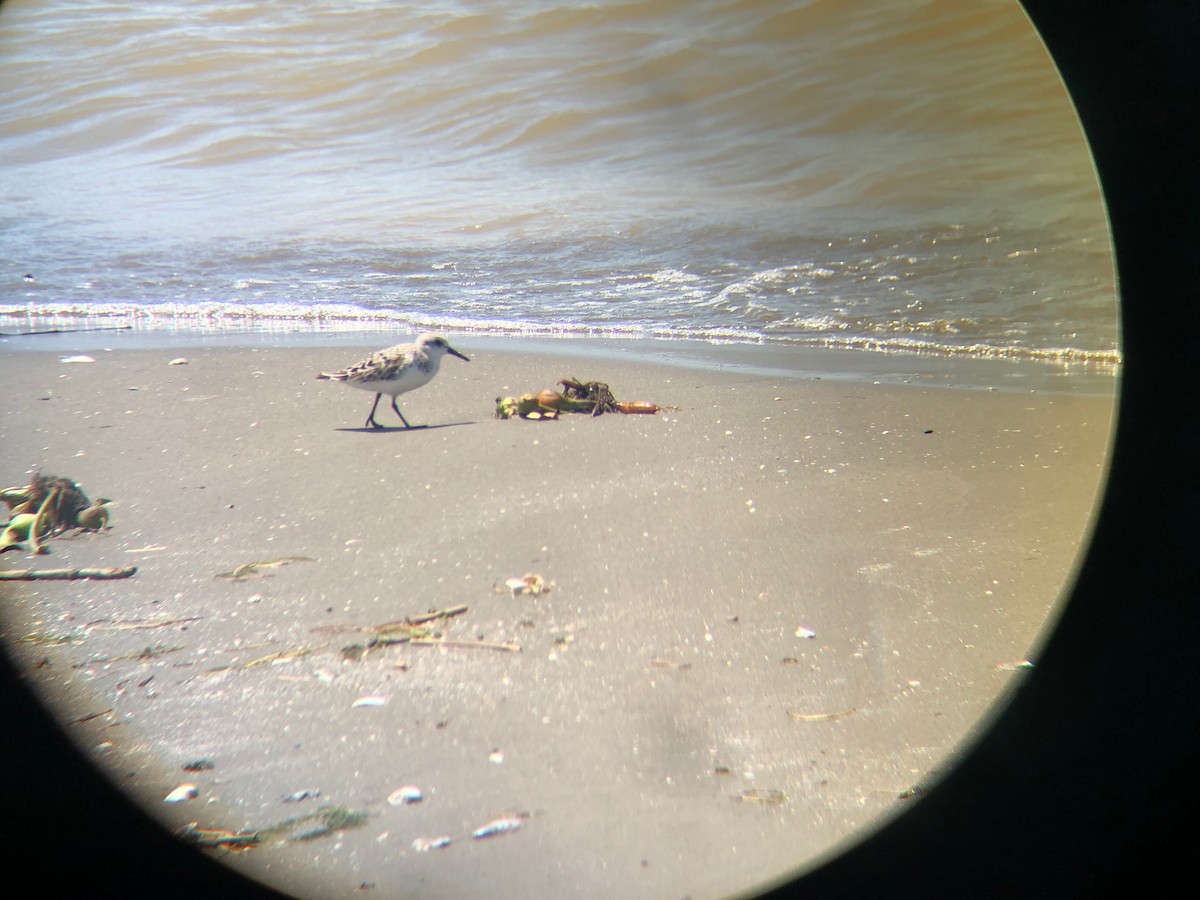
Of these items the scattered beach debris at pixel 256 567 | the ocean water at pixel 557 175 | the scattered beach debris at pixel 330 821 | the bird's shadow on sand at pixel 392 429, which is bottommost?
the scattered beach debris at pixel 330 821

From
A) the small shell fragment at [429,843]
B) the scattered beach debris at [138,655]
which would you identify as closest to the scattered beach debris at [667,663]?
the small shell fragment at [429,843]

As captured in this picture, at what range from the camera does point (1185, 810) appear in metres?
1.73

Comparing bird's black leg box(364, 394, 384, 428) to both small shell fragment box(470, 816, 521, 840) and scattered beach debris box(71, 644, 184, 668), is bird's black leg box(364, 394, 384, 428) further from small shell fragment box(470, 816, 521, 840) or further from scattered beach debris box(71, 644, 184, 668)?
small shell fragment box(470, 816, 521, 840)

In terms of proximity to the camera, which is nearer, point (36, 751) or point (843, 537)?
point (36, 751)

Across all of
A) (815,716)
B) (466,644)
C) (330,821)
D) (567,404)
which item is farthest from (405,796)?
(567,404)

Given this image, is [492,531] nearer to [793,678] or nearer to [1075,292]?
[793,678]

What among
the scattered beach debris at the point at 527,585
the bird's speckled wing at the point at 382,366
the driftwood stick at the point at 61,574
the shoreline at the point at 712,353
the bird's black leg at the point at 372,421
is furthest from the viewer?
the shoreline at the point at 712,353

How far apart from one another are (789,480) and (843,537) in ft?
2.37

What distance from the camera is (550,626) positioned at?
290 cm

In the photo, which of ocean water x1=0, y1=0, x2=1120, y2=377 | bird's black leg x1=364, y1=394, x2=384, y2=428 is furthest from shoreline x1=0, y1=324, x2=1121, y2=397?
bird's black leg x1=364, y1=394, x2=384, y2=428

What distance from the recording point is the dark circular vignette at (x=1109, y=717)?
5.69 feet

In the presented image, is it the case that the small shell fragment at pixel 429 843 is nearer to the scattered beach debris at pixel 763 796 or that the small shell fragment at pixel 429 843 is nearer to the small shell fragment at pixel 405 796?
the small shell fragment at pixel 405 796

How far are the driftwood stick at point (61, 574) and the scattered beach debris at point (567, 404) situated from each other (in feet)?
8.47

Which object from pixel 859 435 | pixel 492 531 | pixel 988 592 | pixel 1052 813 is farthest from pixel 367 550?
pixel 859 435
